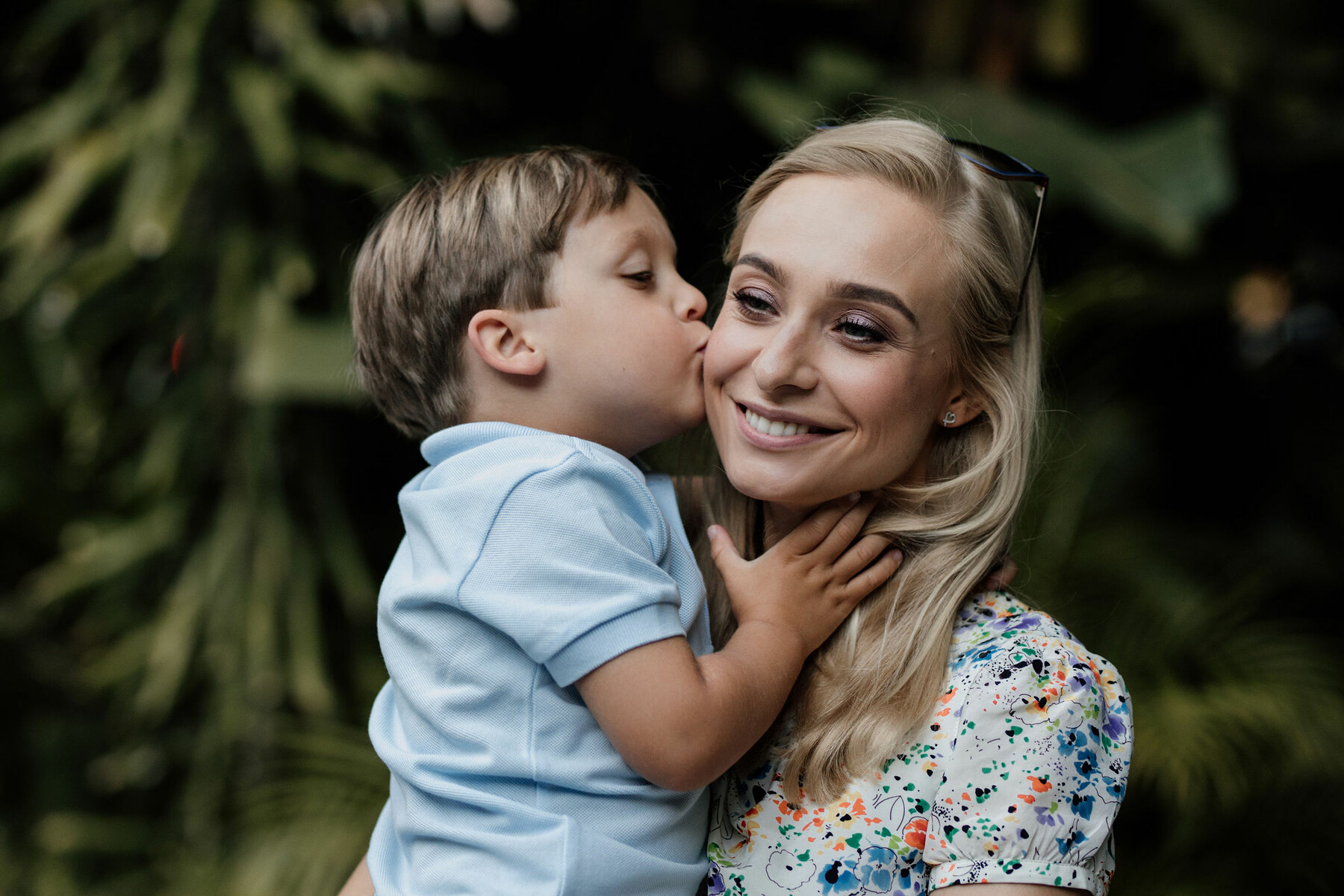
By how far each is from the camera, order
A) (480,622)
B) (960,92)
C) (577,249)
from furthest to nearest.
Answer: (960,92) → (577,249) → (480,622)

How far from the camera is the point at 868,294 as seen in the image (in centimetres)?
132

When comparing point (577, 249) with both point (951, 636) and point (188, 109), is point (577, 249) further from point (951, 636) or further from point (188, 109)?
point (188, 109)

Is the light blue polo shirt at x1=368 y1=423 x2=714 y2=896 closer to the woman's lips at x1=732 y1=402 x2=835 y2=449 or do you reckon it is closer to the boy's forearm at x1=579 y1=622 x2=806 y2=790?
the boy's forearm at x1=579 y1=622 x2=806 y2=790

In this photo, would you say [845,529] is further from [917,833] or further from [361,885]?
[361,885]

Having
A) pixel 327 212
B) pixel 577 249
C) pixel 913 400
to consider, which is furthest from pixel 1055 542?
pixel 327 212

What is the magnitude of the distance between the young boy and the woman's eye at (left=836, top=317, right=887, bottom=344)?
9.9 inches

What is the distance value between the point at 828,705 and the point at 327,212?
9.23 ft

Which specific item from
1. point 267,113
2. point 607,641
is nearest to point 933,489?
point 607,641

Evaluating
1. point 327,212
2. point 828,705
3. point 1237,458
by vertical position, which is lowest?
point 1237,458

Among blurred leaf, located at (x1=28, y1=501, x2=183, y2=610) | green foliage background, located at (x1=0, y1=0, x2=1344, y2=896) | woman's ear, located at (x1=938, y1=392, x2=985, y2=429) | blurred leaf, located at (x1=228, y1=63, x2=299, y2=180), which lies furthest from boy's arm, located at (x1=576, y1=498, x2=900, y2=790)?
blurred leaf, located at (x1=28, y1=501, x2=183, y2=610)

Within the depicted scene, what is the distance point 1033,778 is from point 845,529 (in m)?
0.41

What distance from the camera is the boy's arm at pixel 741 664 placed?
120cm

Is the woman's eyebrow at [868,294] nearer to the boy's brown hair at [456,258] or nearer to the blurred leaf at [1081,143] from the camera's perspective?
the boy's brown hair at [456,258]

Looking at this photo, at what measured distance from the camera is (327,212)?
11.8 ft
